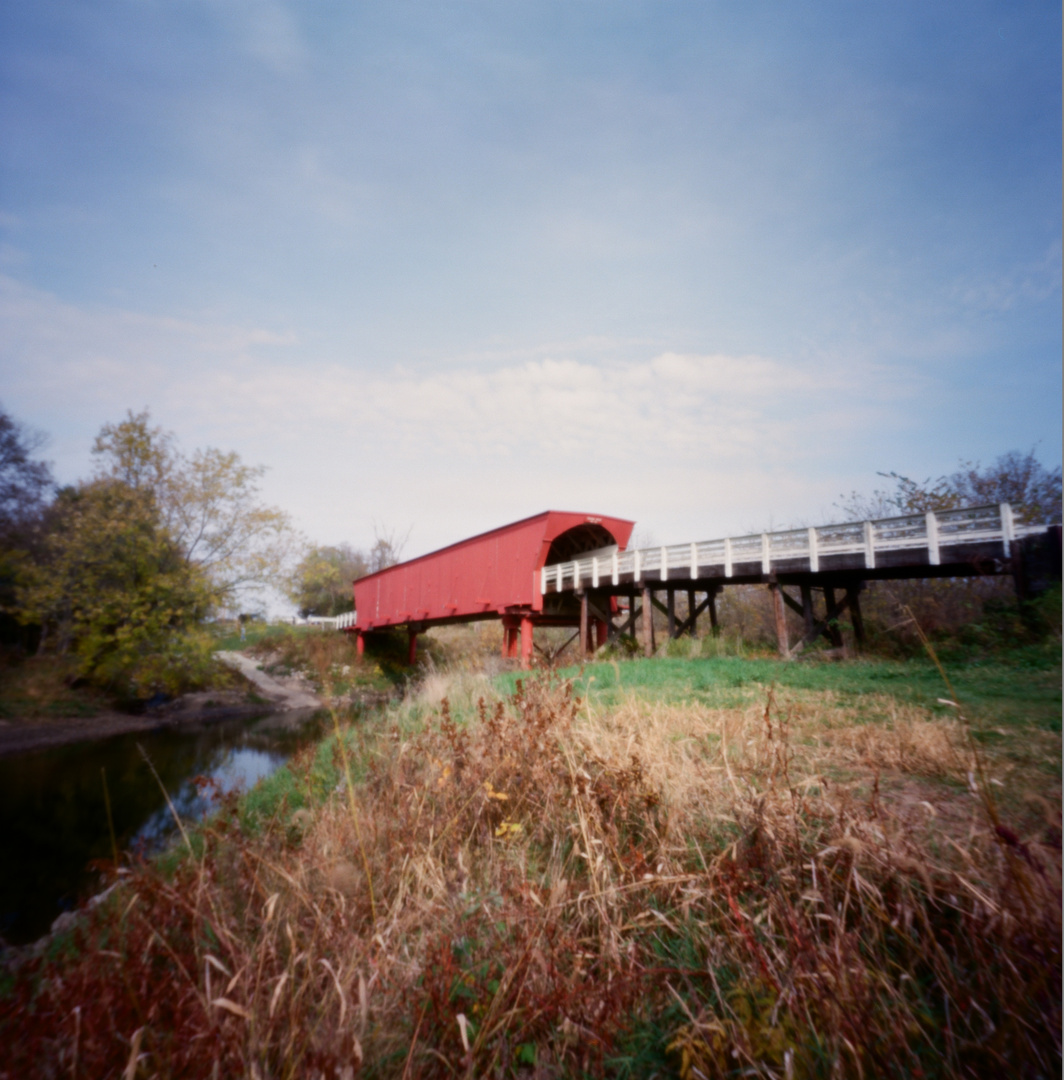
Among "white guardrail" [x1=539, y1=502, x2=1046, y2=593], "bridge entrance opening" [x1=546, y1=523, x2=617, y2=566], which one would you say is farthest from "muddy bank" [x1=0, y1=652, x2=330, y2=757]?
"white guardrail" [x1=539, y1=502, x2=1046, y2=593]

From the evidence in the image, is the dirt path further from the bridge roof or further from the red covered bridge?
the red covered bridge

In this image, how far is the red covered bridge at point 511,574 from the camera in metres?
17.9

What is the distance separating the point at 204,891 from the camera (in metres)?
2.75

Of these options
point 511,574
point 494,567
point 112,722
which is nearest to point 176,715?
point 112,722

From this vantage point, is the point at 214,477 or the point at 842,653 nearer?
the point at 842,653

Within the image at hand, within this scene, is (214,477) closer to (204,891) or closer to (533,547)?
(533,547)

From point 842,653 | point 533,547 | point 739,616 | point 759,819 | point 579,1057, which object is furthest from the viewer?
point 739,616

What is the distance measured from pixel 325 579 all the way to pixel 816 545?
1886 cm

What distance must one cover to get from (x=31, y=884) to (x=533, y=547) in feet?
44.4

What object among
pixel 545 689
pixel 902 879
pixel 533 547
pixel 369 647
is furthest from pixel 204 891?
pixel 369 647

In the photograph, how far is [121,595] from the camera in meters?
16.8

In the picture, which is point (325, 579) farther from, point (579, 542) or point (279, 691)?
point (579, 542)

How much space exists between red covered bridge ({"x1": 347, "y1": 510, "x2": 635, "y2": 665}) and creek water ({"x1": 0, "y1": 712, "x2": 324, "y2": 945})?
716 centimetres

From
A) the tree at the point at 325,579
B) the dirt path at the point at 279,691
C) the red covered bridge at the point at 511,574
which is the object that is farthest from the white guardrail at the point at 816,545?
the dirt path at the point at 279,691
